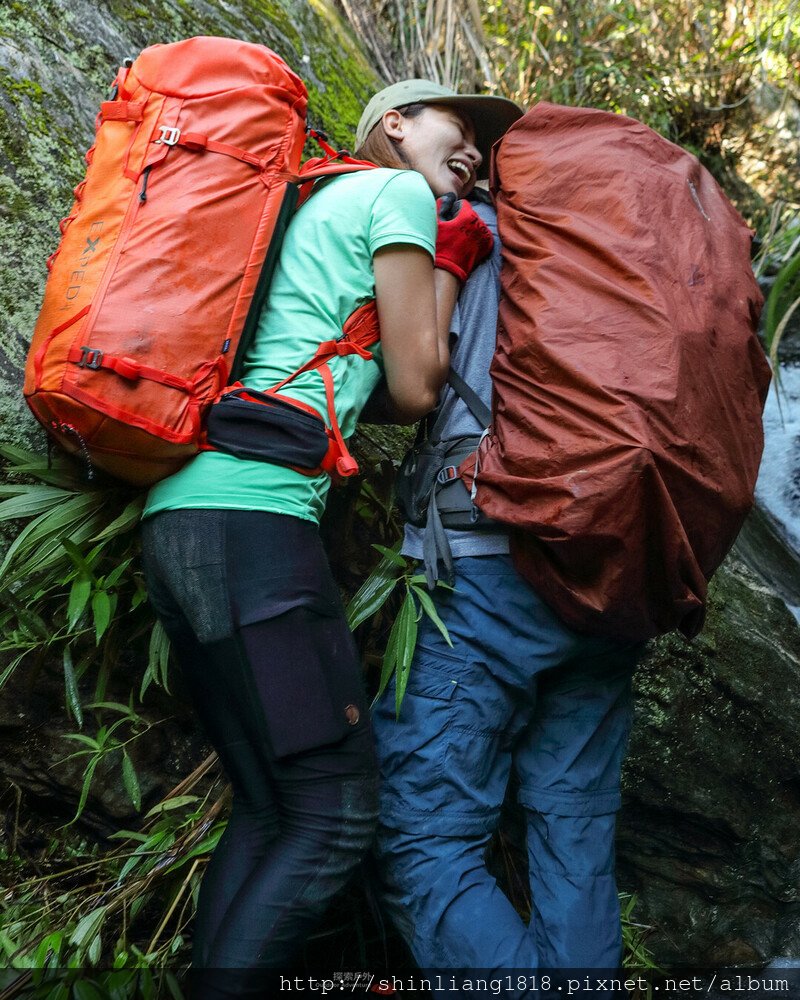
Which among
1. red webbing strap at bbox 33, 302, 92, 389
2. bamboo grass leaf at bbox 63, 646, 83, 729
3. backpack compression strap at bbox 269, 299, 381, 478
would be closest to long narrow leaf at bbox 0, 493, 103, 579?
bamboo grass leaf at bbox 63, 646, 83, 729

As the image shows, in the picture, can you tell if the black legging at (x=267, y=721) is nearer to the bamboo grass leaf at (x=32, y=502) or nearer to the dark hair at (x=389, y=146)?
the bamboo grass leaf at (x=32, y=502)

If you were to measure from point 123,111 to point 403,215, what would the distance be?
730mm

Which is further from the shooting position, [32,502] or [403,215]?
[32,502]

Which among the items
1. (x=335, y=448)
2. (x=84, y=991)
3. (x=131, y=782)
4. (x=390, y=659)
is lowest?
(x=84, y=991)

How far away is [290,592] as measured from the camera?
188 centimetres

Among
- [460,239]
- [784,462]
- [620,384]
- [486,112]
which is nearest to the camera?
[620,384]

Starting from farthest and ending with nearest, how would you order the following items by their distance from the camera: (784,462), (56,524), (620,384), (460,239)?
(784,462), (56,524), (460,239), (620,384)

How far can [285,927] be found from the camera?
1.83 m

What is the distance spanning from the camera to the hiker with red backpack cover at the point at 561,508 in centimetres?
190

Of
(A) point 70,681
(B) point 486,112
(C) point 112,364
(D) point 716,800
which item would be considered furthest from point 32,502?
(D) point 716,800

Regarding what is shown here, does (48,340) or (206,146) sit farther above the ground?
(206,146)

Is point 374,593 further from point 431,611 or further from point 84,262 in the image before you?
point 84,262

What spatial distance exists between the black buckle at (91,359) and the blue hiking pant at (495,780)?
3.49 ft

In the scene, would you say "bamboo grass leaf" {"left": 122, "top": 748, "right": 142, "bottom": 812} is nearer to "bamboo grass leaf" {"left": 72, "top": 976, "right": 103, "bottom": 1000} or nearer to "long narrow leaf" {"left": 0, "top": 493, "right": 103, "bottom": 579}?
"bamboo grass leaf" {"left": 72, "top": 976, "right": 103, "bottom": 1000}
